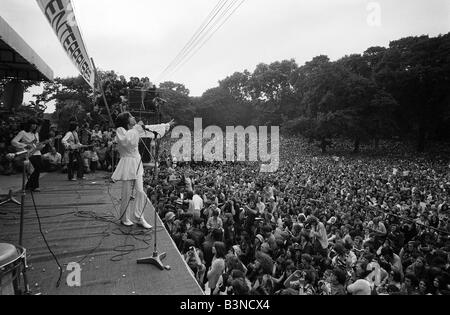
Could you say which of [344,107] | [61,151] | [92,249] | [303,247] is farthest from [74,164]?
[344,107]

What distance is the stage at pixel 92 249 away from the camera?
3.13m

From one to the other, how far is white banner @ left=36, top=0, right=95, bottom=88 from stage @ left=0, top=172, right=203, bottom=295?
2.44 m

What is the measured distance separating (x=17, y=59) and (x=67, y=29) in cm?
401

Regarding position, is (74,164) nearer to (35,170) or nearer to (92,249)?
(35,170)

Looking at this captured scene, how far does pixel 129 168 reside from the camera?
473 cm

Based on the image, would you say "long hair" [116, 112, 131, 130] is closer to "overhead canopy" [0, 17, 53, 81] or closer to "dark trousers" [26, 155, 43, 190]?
"overhead canopy" [0, 17, 53, 81]

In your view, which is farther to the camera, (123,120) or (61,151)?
(61,151)

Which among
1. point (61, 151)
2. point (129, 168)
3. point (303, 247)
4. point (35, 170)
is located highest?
point (61, 151)

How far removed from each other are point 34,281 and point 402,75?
42.4m

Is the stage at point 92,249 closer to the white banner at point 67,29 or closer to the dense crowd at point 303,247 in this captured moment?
the dense crowd at point 303,247

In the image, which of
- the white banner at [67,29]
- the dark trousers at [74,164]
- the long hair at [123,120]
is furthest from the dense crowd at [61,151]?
the long hair at [123,120]

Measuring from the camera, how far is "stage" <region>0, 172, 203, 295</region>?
3.13 metres

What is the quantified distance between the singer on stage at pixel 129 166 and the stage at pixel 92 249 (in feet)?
0.80
